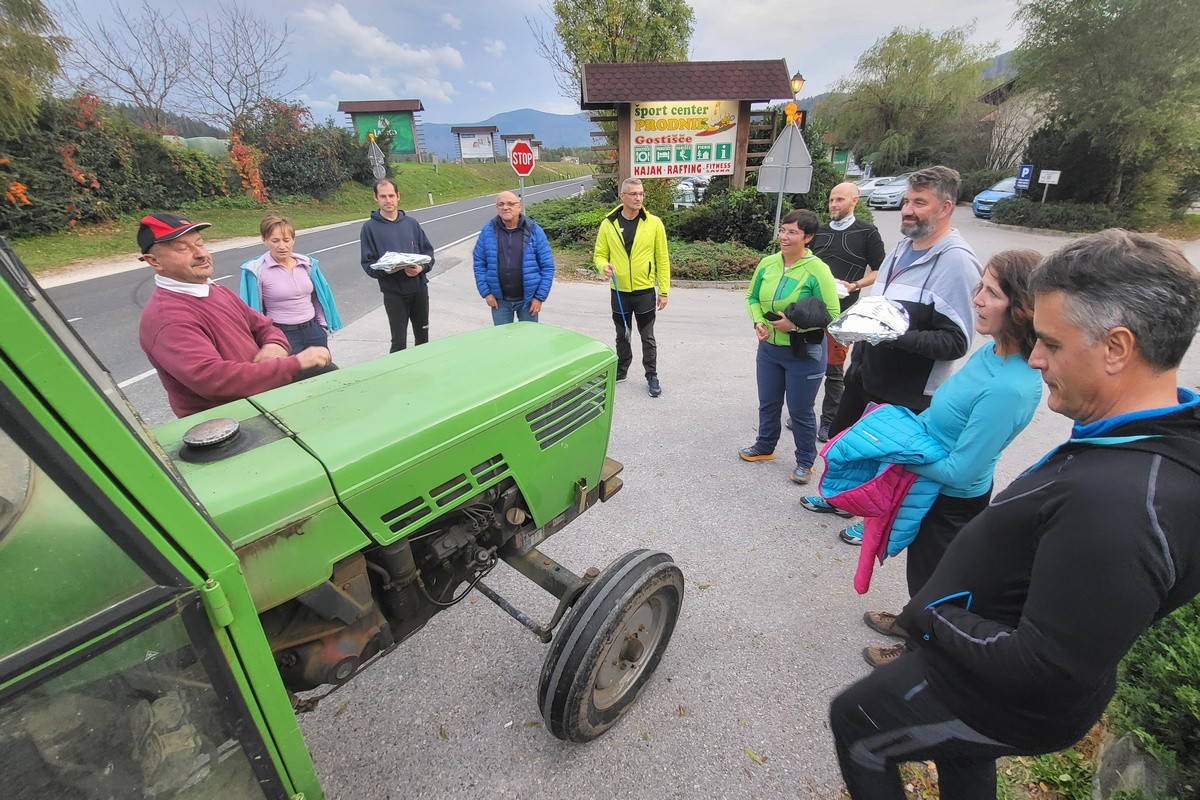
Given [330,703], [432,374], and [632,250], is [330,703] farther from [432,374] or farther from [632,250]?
[632,250]

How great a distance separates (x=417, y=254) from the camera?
505cm

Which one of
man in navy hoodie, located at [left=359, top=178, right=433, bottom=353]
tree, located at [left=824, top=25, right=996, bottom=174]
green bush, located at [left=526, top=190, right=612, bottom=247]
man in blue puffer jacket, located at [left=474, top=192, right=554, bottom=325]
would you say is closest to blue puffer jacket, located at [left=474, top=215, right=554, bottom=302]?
man in blue puffer jacket, located at [left=474, top=192, right=554, bottom=325]

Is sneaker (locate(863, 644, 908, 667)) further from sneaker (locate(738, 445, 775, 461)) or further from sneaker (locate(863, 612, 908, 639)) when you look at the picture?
sneaker (locate(738, 445, 775, 461))

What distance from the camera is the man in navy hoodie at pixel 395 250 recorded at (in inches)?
194

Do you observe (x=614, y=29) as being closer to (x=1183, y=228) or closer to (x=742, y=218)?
(x=742, y=218)

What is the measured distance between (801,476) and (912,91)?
35323mm

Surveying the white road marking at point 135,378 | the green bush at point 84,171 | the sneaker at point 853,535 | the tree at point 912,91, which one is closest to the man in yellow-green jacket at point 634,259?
the sneaker at point 853,535

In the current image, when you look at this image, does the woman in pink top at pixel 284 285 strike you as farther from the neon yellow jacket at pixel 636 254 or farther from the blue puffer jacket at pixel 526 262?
the neon yellow jacket at pixel 636 254

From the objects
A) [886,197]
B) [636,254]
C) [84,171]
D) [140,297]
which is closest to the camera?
[636,254]

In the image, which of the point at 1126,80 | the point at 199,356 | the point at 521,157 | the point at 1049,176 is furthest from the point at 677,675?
the point at 1126,80

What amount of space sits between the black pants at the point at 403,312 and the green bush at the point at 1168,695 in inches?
209

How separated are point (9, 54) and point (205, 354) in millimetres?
18141

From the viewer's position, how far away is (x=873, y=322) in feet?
8.34

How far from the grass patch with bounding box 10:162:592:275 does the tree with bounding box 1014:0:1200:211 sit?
23553 mm
